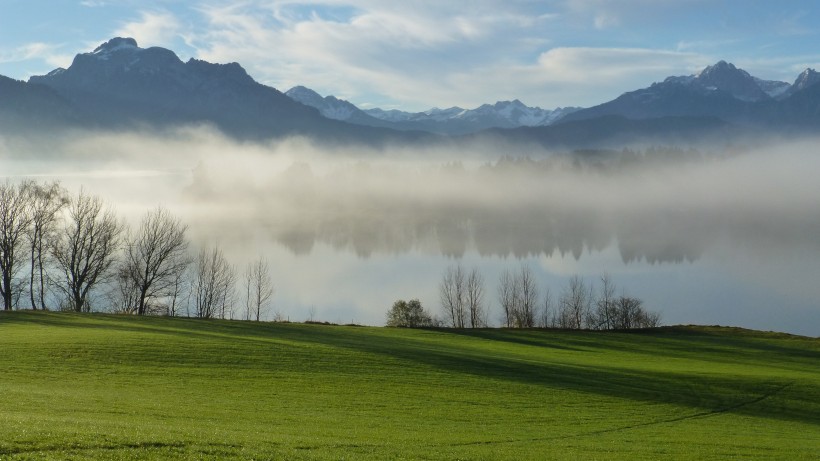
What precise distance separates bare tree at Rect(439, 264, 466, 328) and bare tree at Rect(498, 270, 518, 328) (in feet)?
19.0

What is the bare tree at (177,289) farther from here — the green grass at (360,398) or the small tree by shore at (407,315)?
the green grass at (360,398)

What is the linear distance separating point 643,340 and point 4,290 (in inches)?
2469

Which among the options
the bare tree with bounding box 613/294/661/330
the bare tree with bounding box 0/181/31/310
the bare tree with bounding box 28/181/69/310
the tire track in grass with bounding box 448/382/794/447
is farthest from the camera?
the bare tree with bounding box 613/294/661/330

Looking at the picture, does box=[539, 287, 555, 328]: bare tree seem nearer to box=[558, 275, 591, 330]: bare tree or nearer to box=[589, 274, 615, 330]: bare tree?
box=[558, 275, 591, 330]: bare tree

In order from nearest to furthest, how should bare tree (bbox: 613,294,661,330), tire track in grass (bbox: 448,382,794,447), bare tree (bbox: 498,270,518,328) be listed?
1. tire track in grass (bbox: 448,382,794,447)
2. bare tree (bbox: 613,294,661,330)
3. bare tree (bbox: 498,270,518,328)

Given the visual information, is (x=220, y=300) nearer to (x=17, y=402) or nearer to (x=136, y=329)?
(x=136, y=329)

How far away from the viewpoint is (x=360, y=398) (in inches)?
1196

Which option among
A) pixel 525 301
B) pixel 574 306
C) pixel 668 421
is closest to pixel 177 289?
pixel 525 301

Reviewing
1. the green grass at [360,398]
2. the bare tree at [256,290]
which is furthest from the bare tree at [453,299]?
the green grass at [360,398]

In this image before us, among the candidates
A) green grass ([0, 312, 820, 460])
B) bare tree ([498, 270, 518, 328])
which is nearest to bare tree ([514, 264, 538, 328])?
bare tree ([498, 270, 518, 328])

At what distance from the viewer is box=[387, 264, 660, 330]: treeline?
84.9 m

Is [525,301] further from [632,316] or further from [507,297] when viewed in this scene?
[632,316]

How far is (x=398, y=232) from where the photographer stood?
586 feet

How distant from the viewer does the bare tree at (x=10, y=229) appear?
213 feet
